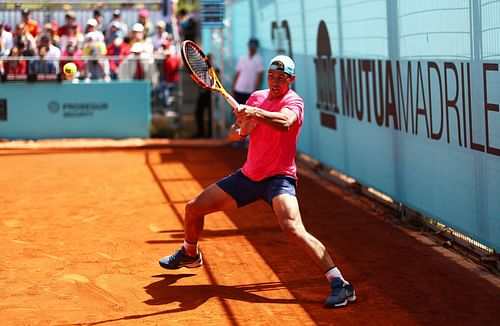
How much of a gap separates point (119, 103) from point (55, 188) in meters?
6.37

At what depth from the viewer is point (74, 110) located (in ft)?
63.4

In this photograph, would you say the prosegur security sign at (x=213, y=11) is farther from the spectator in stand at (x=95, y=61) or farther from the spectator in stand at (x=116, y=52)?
the spectator in stand at (x=95, y=61)

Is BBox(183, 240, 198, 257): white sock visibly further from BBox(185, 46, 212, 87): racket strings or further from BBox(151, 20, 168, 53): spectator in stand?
BBox(151, 20, 168, 53): spectator in stand

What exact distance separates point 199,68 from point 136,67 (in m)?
12.4

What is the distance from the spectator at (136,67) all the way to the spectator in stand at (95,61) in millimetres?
362

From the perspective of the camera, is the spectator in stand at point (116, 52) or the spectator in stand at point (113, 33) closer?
the spectator in stand at point (116, 52)

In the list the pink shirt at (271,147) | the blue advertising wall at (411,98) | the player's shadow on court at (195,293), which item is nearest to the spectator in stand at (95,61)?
the blue advertising wall at (411,98)

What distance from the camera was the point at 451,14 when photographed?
8836 mm

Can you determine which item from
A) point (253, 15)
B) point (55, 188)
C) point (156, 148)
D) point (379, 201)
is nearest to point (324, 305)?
point (379, 201)

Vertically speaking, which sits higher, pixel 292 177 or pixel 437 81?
pixel 437 81

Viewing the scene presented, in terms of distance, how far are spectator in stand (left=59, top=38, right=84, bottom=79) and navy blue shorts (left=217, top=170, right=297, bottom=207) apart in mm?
11710

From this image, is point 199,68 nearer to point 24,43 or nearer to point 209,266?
point 209,266

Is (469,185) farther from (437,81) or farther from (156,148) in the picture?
(156,148)

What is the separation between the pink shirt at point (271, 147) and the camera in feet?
23.7
